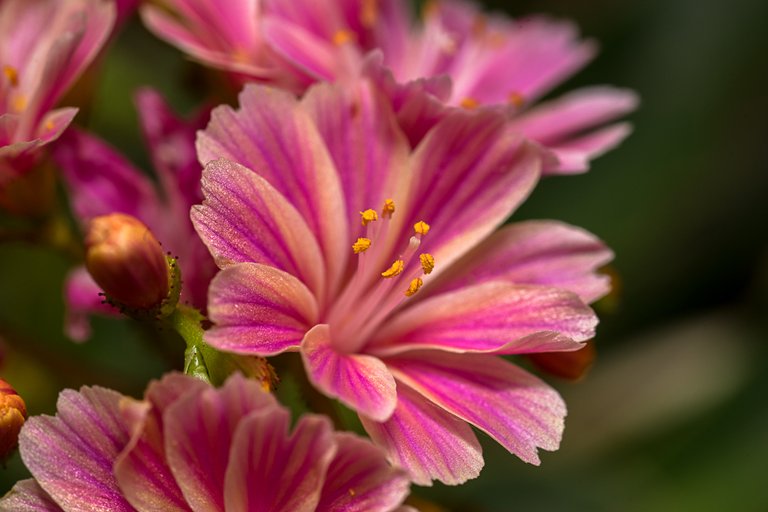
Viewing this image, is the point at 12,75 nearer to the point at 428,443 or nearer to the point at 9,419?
the point at 9,419

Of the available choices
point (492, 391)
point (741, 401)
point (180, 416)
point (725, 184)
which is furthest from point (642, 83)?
point (180, 416)

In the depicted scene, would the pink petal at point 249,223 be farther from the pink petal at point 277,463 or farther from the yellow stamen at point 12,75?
the yellow stamen at point 12,75

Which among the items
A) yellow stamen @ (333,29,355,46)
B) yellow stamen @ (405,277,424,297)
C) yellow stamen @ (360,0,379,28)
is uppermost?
yellow stamen @ (360,0,379,28)

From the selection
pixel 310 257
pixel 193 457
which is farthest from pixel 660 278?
pixel 193 457

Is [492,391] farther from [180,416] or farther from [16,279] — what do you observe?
[16,279]

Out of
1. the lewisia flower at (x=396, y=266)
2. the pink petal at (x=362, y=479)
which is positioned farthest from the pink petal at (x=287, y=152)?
the pink petal at (x=362, y=479)

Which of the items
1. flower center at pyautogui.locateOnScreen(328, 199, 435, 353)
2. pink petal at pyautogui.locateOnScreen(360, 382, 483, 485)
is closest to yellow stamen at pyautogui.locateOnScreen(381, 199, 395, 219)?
flower center at pyautogui.locateOnScreen(328, 199, 435, 353)

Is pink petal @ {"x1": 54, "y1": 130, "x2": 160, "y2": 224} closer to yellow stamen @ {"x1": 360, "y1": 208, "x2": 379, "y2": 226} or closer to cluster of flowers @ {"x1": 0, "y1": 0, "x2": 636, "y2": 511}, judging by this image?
cluster of flowers @ {"x1": 0, "y1": 0, "x2": 636, "y2": 511}
